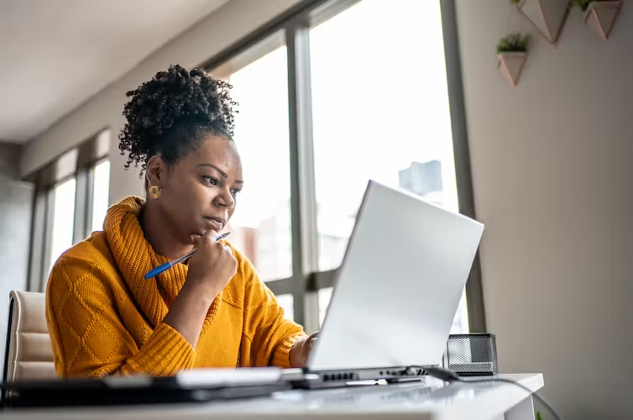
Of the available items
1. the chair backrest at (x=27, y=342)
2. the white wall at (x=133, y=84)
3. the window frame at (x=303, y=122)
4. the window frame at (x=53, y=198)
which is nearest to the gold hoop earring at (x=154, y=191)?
the chair backrest at (x=27, y=342)

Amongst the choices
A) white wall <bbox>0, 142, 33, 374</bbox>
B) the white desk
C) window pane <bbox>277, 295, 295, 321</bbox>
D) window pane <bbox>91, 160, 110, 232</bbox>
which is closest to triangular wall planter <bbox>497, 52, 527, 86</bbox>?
window pane <bbox>277, 295, 295, 321</bbox>

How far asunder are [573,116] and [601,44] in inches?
8.8

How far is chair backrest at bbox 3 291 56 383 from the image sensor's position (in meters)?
1.62

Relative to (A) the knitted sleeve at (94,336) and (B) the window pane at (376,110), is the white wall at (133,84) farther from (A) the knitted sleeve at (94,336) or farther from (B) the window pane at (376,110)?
(A) the knitted sleeve at (94,336)

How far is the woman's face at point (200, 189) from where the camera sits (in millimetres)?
1264

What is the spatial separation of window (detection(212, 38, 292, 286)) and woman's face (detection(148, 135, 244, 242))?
4.72ft

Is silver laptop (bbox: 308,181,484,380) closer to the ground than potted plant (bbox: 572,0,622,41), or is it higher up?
closer to the ground

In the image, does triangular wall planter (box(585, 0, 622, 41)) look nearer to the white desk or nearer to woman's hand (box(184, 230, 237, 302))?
woman's hand (box(184, 230, 237, 302))

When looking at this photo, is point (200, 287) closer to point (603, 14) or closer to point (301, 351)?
point (301, 351)

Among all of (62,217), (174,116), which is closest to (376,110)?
(174,116)

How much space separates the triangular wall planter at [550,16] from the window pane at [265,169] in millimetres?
1325

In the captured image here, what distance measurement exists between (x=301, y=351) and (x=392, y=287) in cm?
53

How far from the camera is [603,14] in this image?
5.69 ft

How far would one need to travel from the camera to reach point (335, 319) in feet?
2.13
